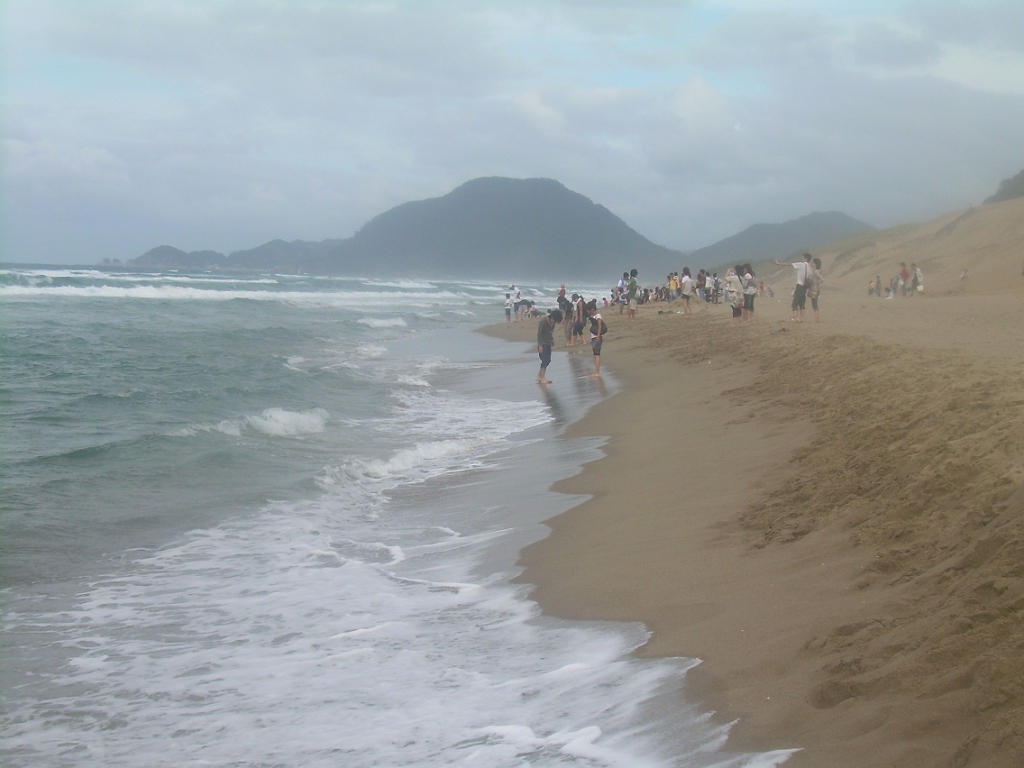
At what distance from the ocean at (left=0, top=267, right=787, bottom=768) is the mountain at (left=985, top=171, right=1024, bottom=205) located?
1864 inches

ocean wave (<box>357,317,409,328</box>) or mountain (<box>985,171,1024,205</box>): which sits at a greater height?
mountain (<box>985,171,1024,205</box>)

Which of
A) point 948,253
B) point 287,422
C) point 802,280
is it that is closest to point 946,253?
point 948,253

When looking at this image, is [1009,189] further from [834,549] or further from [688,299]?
[834,549]

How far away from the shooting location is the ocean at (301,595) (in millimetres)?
3875

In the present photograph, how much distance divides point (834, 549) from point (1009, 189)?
5713 cm

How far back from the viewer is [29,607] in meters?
5.95

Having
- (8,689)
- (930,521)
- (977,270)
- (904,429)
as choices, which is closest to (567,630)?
(930,521)

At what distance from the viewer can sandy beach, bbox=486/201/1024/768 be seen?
10.5ft

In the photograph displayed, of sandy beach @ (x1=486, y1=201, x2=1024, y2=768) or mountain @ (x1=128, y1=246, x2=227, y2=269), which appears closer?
sandy beach @ (x1=486, y1=201, x2=1024, y2=768)

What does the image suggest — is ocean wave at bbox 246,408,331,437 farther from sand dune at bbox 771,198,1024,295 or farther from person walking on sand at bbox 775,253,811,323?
sand dune at bbox 771,198,1024,295

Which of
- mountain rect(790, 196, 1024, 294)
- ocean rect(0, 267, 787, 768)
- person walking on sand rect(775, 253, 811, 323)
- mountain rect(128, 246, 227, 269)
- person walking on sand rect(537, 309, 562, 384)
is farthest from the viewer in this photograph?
mountain rect(128, 246, 227, 269)

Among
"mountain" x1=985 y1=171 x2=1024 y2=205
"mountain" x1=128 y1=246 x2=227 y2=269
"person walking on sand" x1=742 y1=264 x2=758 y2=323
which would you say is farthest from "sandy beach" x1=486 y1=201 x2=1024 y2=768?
"mountain" x1=128 y1=246 x2=227 y2=269

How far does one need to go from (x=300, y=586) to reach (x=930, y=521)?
175 inches

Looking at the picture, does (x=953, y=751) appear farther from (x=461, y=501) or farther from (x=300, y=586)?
(x=461, y=501)
